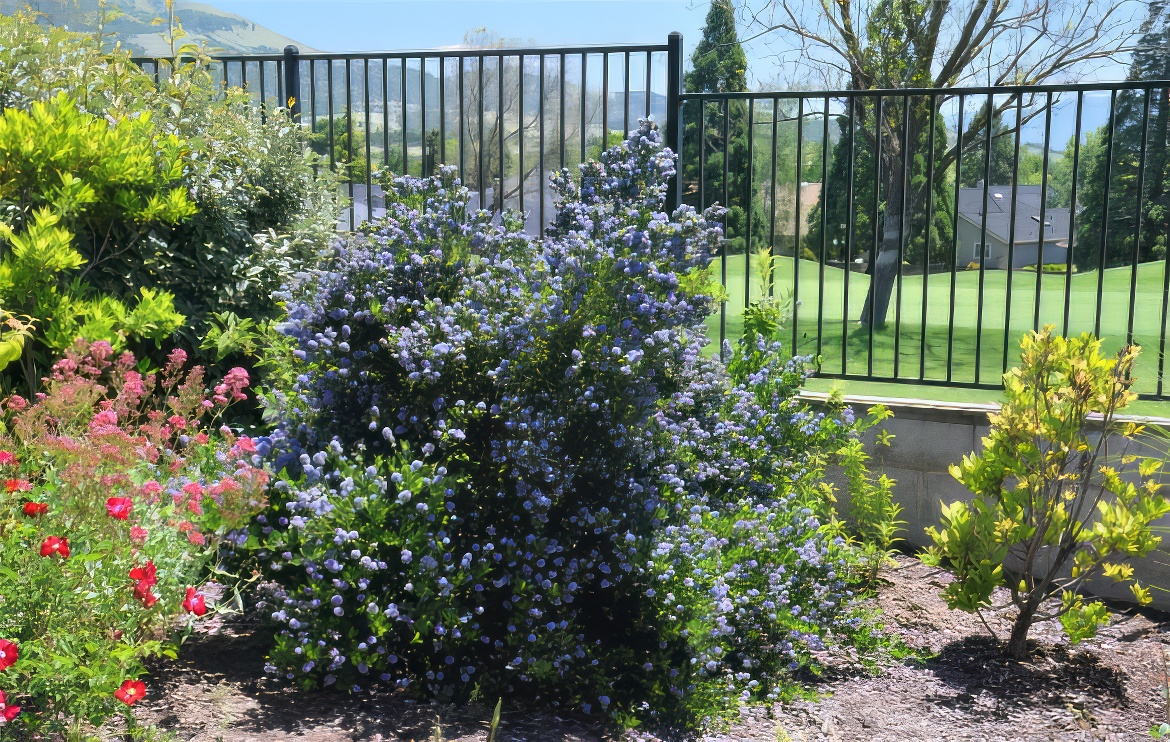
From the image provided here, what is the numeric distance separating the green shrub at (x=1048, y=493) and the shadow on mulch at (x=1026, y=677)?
0.36 feet

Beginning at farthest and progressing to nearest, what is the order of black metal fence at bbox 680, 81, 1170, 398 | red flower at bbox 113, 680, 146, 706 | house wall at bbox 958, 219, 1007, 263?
house wall at bbox 958, 219, 1007, 263 < black metal fence at bbox 680, 81, 1170, 398 < red flower at bbox 113, 680, 146, 706

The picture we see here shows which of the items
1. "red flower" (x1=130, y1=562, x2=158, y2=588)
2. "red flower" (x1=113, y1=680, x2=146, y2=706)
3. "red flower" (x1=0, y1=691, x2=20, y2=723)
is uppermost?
"red flower" (x1=130, y1=562, x2=158, y2=588)

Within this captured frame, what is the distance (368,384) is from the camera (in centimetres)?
309

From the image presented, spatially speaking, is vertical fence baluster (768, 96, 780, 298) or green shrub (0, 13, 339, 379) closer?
vertical fence baluster (768, 96, 780, 298)

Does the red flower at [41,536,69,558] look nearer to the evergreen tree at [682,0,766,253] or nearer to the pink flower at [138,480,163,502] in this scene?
the pink flower at [138,480,163,502]

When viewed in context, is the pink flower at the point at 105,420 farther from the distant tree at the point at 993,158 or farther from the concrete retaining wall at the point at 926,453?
the distant tree at the point at 993,158

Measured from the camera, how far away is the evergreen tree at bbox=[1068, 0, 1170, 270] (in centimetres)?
935

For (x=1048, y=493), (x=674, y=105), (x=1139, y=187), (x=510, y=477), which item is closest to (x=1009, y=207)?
(x=1139, y=187)

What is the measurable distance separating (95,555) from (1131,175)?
526 inches

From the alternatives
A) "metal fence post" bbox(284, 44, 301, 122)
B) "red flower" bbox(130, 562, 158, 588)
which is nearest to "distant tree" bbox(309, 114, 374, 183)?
"metal fence post" bbox(284, 44, 301, 122)

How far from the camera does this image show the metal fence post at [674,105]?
5.13m

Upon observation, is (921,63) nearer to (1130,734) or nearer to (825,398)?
(825,398)

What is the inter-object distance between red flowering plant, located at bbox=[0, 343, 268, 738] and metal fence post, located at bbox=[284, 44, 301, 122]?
322 centimetres

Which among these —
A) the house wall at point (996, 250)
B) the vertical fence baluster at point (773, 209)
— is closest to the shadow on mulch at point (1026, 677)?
the vertical fence baluster at point (773, 209)
